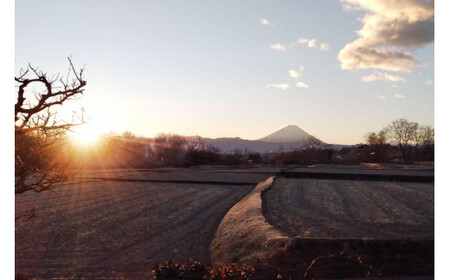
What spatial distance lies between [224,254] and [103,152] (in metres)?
79.4

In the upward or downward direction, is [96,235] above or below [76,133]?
below

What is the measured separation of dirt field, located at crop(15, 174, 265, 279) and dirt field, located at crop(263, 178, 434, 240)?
4.19 meters

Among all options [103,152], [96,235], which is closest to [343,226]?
[96,235]

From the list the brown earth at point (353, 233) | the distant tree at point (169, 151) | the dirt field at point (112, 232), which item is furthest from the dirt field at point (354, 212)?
the distant tree at point (169, 151)

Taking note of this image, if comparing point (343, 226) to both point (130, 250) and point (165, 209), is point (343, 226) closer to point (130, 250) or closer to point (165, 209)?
point (130, 250)

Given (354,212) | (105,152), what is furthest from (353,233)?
(105,152)

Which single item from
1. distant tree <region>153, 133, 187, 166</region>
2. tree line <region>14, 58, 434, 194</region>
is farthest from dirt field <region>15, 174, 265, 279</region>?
distant tree <region>153, 133, 187, 166</region>

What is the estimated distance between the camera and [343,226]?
701 inches

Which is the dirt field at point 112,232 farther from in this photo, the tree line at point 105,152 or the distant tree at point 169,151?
the distant tree at point 169,151

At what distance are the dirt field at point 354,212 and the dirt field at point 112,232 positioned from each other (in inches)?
165

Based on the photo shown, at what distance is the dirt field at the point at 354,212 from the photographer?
16344 mm

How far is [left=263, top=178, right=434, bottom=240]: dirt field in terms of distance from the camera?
16344 millimetres
